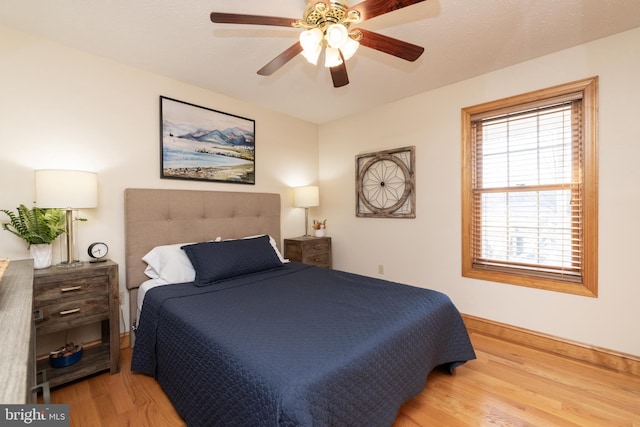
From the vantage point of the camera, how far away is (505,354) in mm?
2320

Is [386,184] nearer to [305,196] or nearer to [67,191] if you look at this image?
[305,196]

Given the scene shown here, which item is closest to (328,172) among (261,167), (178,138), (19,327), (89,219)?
(261,167)

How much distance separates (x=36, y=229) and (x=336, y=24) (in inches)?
90.3

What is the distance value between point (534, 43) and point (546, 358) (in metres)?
2.45

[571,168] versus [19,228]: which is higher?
[571,168]

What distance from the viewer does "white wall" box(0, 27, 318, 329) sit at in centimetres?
199

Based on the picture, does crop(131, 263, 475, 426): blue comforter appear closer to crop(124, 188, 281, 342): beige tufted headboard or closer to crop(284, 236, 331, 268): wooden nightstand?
crop(124, 188, 281, 342): beige tufted headboard

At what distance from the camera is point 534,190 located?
8.07ft

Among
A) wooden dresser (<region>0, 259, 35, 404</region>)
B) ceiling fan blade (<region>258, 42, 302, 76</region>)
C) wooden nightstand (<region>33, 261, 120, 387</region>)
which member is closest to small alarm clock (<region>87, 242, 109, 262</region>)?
wooden nightstand (<region>33, 261, 120, 387</region>)

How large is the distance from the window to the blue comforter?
1.09 meters

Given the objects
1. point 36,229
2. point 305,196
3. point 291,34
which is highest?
point 291,34

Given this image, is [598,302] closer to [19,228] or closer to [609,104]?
[609,104]

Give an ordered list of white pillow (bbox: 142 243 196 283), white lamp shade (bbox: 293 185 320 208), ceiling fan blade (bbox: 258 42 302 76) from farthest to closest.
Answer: white lamp shade (bbox: 293 185 320 208)
white pillow (bbox: 142 243 196 283)
ceiling fan blade (bbox: 258 42 302 76)

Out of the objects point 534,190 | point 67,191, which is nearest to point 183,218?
point 67,191
